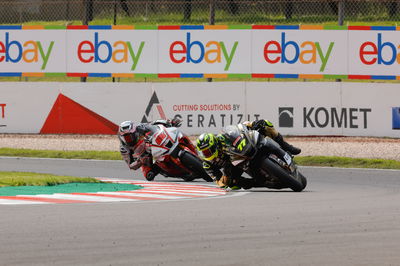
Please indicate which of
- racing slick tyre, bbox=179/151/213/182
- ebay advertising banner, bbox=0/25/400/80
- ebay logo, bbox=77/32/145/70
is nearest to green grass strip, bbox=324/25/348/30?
ebay advertising banner, bbox=0/25/400/80

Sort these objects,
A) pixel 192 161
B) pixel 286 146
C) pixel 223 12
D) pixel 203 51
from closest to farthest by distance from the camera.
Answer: pixel 286 146 < pixel 192 161 < pixel 203 51 < pixel 223 12

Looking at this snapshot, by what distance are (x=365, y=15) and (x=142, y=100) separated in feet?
24.7

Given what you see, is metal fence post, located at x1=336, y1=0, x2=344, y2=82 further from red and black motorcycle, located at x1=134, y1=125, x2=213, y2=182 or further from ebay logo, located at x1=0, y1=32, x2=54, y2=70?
red and black motorcycle, located at x1=134, y1=125, x2=213, y2=182

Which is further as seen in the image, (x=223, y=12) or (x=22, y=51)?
(x=223, y=12)

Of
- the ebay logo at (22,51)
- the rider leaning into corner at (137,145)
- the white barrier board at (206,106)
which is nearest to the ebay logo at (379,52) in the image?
the white barrier board at (206,106)

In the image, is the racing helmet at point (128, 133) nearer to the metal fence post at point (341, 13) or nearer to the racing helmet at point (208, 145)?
the racing helmet at point (208, 145)

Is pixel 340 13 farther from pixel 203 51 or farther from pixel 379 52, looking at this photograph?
pixel 203 51

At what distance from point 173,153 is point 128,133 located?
92cm

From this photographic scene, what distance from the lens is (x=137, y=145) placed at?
15617 millimetres

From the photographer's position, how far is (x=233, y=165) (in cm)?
1343

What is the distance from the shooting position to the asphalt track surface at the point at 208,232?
7.11 m

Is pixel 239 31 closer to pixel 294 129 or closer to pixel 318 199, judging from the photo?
pixel 294 129

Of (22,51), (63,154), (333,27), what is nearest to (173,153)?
(63,154)

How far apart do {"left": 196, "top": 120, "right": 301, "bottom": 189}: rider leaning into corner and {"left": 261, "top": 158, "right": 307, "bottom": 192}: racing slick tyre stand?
0.68 ft
